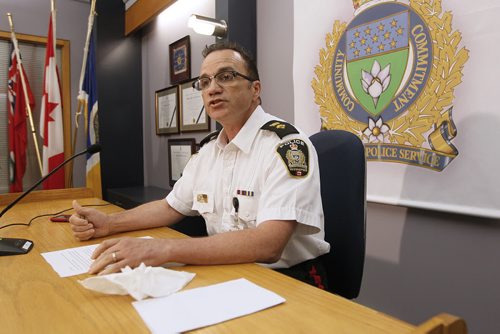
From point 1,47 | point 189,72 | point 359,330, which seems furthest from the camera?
point 1,47

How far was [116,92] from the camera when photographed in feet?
11.7

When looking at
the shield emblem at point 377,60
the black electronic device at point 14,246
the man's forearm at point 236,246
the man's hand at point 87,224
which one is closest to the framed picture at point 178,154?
the shield emblem at point 377,60

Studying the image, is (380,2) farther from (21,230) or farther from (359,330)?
(21,230)

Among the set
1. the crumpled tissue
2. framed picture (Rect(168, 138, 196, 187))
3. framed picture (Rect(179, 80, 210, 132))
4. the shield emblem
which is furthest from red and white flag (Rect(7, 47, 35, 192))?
the crumpled tissue

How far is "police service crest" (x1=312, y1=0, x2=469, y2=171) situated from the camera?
1350mm

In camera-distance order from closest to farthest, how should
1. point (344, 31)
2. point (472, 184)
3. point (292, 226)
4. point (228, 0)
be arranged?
point (292, 226), point (472, 184), point (344, 31), point (228, 0)

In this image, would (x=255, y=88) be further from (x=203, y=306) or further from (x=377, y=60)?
(x=203, y=306)

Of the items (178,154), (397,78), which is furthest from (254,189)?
(178,154)

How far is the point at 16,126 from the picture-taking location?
3.46 metres

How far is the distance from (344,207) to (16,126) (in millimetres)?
3495

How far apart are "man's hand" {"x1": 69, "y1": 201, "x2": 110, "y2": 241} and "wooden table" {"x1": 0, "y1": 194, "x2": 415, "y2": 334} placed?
22 cm

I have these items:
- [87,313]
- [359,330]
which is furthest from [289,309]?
[87,313]

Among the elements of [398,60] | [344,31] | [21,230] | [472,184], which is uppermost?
[344,31]

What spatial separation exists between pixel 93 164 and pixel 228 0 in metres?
1.92
